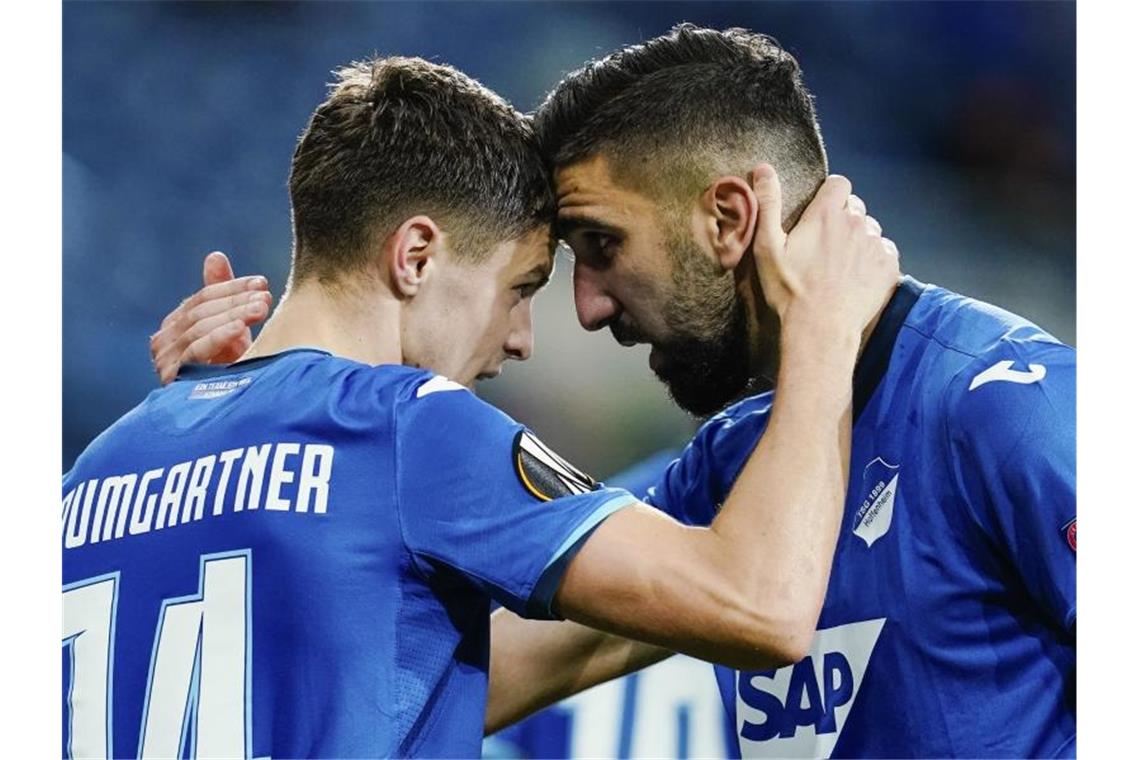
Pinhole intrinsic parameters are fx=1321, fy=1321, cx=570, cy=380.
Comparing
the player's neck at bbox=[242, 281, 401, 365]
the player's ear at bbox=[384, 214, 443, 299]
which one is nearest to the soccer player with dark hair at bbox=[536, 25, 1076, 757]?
the player's ear at bbox=[384, 214, 443, 299]

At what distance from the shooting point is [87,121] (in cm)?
556

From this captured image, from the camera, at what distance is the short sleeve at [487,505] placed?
183 centimetres

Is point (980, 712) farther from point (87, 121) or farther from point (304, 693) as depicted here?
point (87, 121)

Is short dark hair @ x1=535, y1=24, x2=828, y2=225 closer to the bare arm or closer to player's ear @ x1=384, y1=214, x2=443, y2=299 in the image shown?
player's ear @ x1=384, y1=214, x2=443, y2=299

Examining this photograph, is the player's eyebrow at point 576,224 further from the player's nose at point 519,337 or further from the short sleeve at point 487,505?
the short sleeve at point 487,505

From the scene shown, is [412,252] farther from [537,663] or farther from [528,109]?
[528,109]

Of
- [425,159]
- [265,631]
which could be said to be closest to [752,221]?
[425,159]

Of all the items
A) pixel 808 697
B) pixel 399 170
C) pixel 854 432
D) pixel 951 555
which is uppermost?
pixel 399 170

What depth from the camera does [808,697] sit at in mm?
2461

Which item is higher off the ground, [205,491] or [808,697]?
[205,491]

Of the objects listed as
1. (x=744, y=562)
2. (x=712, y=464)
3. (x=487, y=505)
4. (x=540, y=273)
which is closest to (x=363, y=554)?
(x=487, y=505)

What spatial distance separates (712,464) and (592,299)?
47 centimetres

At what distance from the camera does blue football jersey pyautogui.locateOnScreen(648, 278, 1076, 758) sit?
210 cm

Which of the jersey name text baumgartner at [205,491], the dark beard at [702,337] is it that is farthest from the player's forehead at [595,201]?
the jersey name text baumgartner at [205,491]
